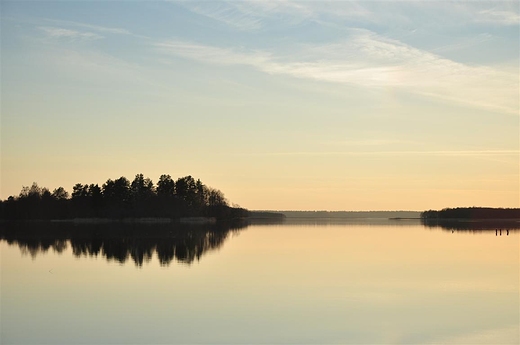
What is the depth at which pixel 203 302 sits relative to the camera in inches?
1188

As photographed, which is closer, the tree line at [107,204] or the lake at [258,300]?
the lake at [258,300]

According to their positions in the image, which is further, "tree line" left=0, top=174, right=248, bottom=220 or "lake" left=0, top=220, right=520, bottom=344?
"tree line" left=0, top=174, right=248, bottom=220

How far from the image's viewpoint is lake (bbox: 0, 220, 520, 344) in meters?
23.5

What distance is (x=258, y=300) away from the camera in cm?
3080

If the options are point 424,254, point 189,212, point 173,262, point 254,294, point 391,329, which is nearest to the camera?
point 391,329

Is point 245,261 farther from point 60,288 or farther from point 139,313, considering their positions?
point 139,313

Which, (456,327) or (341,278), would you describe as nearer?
(456,327)

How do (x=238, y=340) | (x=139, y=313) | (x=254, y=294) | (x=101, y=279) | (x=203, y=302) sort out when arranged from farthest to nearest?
1. (x=101, y=279)
2. (x=254, y=294)
3. (x=203, y=302)
4. (x=139, y=313)
5. (x=238, y=340)

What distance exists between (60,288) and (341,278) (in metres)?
17.2

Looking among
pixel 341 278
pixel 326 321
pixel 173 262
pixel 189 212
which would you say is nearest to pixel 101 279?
pixel 173 262

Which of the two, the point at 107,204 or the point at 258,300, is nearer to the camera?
the point at 258,300

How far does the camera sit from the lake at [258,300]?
2355cm

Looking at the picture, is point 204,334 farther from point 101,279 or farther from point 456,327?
point 101,279

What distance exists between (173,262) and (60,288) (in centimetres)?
1513
